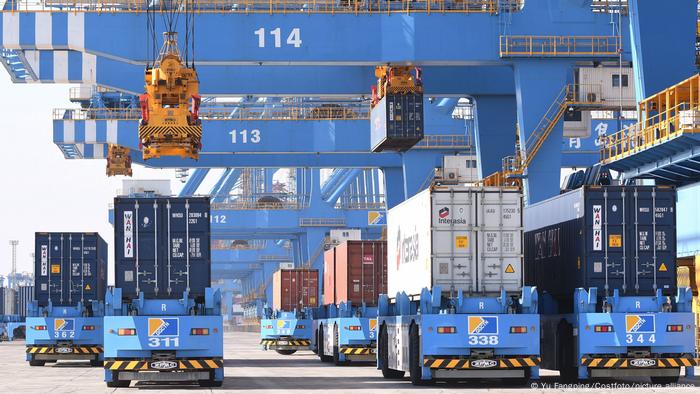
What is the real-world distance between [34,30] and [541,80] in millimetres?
14725

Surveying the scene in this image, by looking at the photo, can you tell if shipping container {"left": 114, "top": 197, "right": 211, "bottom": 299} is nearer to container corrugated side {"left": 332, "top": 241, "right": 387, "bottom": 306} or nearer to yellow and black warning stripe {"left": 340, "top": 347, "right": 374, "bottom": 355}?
yellow and black warning stripe {"left": 340, "top": 347, "right": 374, "bottom": 355}

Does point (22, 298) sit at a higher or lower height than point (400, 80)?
lower

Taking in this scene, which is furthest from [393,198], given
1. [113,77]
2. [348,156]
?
[113,77]

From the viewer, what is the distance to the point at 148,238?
2595 cm

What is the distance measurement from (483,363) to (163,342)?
220 inches

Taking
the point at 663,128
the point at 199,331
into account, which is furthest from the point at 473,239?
the point at 663,128

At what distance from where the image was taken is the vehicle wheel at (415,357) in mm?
24344

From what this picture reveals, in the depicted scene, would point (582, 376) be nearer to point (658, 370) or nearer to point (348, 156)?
point (658, 370)

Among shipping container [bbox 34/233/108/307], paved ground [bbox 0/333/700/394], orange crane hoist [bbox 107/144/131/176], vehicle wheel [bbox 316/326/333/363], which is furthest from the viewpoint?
orange crane hoist [bbox 107/144/131/176]

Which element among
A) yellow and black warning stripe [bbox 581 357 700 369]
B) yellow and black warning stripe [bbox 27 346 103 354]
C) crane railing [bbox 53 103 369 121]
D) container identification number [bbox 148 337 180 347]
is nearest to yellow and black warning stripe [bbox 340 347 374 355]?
yellow and black warning stripe [bbox 27 346 103 354]

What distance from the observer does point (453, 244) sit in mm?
24516

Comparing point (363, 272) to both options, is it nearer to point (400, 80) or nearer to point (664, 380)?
point (400, 80)

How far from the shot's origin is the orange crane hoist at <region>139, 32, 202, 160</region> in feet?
127

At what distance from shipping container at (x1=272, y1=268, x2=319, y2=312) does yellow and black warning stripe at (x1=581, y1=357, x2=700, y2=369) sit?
3029 cm
